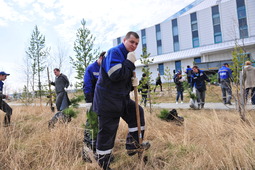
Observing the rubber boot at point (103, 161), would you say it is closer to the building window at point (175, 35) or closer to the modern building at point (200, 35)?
the modern building at point (200, 35)

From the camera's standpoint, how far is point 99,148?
6.42 feet

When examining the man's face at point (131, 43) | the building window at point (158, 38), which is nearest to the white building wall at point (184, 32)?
the building window at point (158, 38)

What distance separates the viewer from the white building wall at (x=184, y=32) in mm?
30547

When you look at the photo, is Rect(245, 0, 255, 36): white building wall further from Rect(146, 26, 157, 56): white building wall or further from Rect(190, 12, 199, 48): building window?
Rect(146, 26, 157, 56): white building wall

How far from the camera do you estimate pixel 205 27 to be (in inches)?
1141

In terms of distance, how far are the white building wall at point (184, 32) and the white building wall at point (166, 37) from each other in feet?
6.29

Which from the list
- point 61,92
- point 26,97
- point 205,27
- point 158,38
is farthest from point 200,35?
point 61,92

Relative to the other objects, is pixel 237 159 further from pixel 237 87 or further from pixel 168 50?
pixel 168 50

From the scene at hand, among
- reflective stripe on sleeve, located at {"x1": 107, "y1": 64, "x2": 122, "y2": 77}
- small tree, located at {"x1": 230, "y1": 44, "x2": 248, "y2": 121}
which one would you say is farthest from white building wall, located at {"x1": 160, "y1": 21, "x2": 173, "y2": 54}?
reflective stripe on sleeve, located at {"x1": 107, "y1": 64, "x2": 122, "y2": 77}

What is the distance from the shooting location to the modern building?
986 inches

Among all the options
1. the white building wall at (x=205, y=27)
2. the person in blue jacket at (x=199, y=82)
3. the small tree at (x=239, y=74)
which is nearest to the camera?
the small tree at (x=239, y=74)

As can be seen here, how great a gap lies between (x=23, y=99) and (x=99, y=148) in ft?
39.5

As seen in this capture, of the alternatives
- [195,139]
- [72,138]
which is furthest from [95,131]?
[195,139]

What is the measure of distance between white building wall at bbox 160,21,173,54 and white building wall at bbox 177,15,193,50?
1916mm
